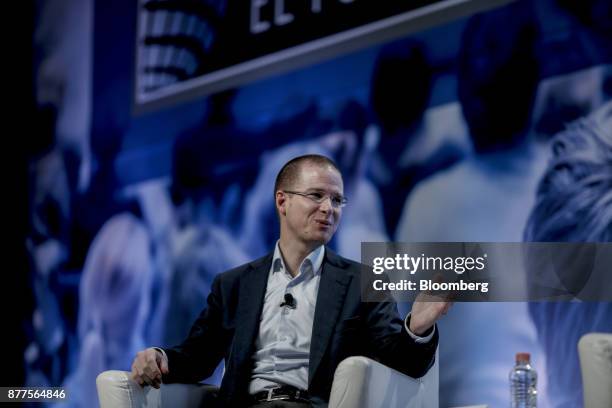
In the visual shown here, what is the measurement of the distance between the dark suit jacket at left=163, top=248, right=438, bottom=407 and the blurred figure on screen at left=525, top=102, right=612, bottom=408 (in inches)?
34.8

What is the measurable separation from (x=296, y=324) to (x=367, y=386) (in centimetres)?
47

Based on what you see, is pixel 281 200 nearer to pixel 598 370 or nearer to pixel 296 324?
pixel 296 324

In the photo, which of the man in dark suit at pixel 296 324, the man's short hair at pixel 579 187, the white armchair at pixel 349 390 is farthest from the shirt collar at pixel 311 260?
the man's short hair at pixel 579 187

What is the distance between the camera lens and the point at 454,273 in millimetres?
3092

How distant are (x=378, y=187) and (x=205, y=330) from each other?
1131 mm

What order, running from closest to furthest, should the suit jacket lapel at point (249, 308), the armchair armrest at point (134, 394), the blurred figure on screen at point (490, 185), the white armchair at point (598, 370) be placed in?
1. the white armchair at point (598, 370)
2. the armchair armrest at point (134, 394)
3. the suit jacket lapel at point (249, 308)
4. the blurred figure on screen at point (490, 185)

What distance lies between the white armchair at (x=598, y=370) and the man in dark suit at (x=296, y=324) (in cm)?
40

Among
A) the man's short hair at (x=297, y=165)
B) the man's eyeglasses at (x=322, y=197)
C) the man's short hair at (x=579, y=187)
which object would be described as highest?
the man's short hair at (x=579, y=187)

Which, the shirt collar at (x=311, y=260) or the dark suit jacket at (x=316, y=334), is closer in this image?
the dark suit jacket at (x=316, y=334)

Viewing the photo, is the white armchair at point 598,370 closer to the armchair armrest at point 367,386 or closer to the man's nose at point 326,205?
the armchair armrest at point 367,386

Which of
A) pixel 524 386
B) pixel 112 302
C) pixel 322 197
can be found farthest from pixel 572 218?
pixel 112 302

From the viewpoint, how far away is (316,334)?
2.67m

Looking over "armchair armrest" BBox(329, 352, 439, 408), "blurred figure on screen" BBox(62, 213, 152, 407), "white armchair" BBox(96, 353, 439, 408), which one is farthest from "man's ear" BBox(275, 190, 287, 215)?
"blurred figure on screen" BBox(62, 213, 152, 407)

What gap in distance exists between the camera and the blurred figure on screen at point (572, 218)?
10.6 ft
